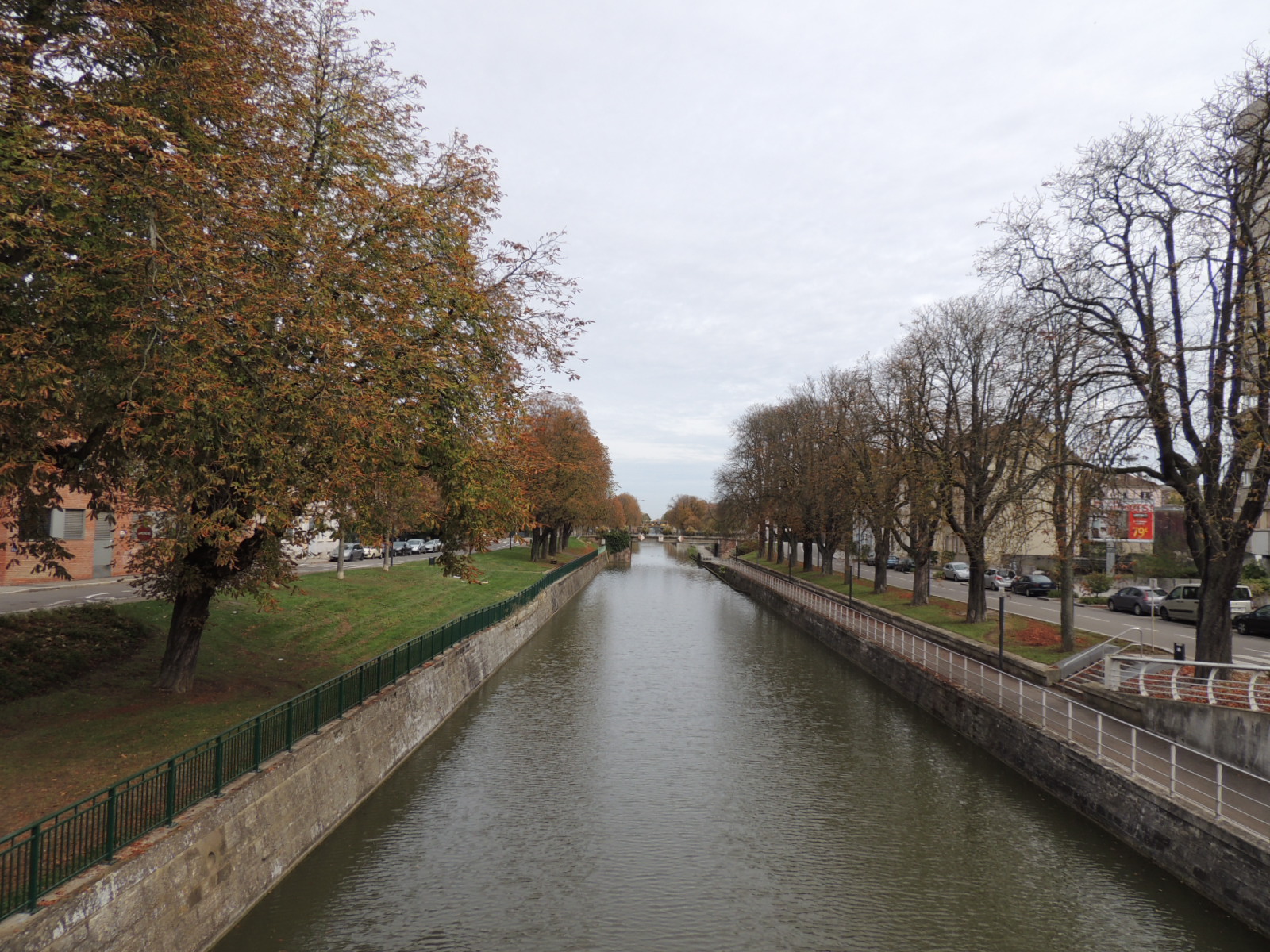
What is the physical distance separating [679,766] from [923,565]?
22193 mm

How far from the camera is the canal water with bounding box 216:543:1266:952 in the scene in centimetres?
1016

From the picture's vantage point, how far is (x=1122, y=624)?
30.2m

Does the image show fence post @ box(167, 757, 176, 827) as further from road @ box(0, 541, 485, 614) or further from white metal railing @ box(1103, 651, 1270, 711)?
white metal railing @ box(1103, 651, 1270, 711)

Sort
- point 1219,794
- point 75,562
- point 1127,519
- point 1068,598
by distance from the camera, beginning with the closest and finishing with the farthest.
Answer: point 1219,794
point 1127,519
point 1068,598
point 75,562

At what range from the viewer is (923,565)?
116 ft

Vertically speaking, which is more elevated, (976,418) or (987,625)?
(976,418)

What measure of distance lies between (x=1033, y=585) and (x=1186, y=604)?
11835 mm

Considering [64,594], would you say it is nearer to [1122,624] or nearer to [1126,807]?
[1126,807]

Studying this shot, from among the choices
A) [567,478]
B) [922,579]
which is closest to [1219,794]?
[922,579]

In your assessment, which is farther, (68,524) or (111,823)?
(68,524)

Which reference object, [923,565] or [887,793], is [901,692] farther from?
[923,565]

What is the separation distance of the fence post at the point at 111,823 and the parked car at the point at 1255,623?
112 feet

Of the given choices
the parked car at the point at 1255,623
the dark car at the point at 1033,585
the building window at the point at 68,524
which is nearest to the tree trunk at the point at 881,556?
the dark car at the point at 1033,585

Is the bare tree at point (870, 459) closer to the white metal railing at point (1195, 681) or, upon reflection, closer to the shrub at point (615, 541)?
the white metal railing at point (1195, 681)
